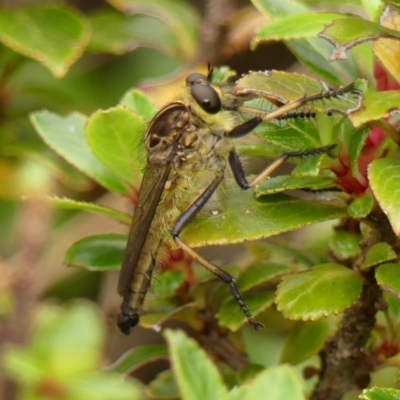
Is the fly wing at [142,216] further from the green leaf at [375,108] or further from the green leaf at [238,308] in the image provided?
the green leaf at [375,108]

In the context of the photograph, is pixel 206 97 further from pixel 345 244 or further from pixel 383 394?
pixel 383 394

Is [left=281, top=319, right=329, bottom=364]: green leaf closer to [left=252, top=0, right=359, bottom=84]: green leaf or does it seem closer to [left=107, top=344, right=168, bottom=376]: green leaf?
[left=107, top=344, right=168, bottom=376]: green leaf

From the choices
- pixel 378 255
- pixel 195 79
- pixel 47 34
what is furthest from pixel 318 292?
pixel 47 34

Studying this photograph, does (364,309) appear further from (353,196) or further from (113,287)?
(113,287)

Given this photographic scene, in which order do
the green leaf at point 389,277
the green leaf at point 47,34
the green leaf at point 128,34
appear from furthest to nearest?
the green leaf at point 128,34 → the green leaf at point 47,34 → the green leaf at point 389,277

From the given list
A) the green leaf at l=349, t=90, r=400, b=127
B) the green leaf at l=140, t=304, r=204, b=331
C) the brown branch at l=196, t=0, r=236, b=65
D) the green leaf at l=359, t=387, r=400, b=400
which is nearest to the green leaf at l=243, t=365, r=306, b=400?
the green leaf at l=359, t=387, r=400, b=400

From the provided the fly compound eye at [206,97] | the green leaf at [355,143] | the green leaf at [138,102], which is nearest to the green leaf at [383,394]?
the green leaf at [355,143]
